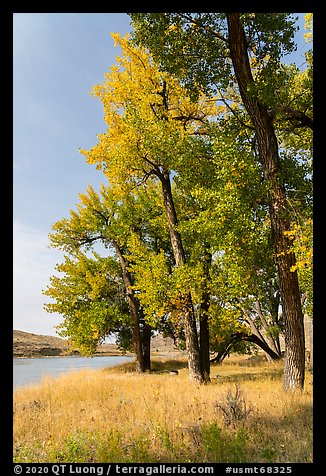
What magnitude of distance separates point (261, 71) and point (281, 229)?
14.2 ft

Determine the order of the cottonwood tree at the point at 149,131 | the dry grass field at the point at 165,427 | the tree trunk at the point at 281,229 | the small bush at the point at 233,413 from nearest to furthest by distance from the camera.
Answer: the dry grass field at the point at 165,427, the small bush at the point at 233,413, the tree trunk at the point at 281,229, the cottonwood tree at the point at 149,131

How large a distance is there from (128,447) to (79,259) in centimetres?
1356

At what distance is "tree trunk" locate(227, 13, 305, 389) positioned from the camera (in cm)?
884

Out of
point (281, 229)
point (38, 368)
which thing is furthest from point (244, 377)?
point (38, 368)

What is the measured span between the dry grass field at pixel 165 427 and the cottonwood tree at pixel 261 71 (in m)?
2.08

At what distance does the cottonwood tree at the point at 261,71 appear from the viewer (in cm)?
887

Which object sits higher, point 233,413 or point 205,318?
point 205,318

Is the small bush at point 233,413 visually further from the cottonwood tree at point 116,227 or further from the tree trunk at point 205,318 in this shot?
the cottonwood tree at point 116,227

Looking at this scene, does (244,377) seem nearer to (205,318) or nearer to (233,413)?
(205,318)

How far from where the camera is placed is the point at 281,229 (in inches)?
349

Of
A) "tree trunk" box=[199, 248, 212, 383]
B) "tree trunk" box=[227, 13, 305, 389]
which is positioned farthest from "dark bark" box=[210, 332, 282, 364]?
"tree trunk" box=[227, 13, 305, 389]

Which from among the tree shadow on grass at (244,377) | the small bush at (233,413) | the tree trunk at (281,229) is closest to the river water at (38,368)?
the tree shadow on grass at (244,377)

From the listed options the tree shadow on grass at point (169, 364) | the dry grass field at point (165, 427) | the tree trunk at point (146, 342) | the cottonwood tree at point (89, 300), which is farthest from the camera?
the tree shadow on grass at point (169, 364)
